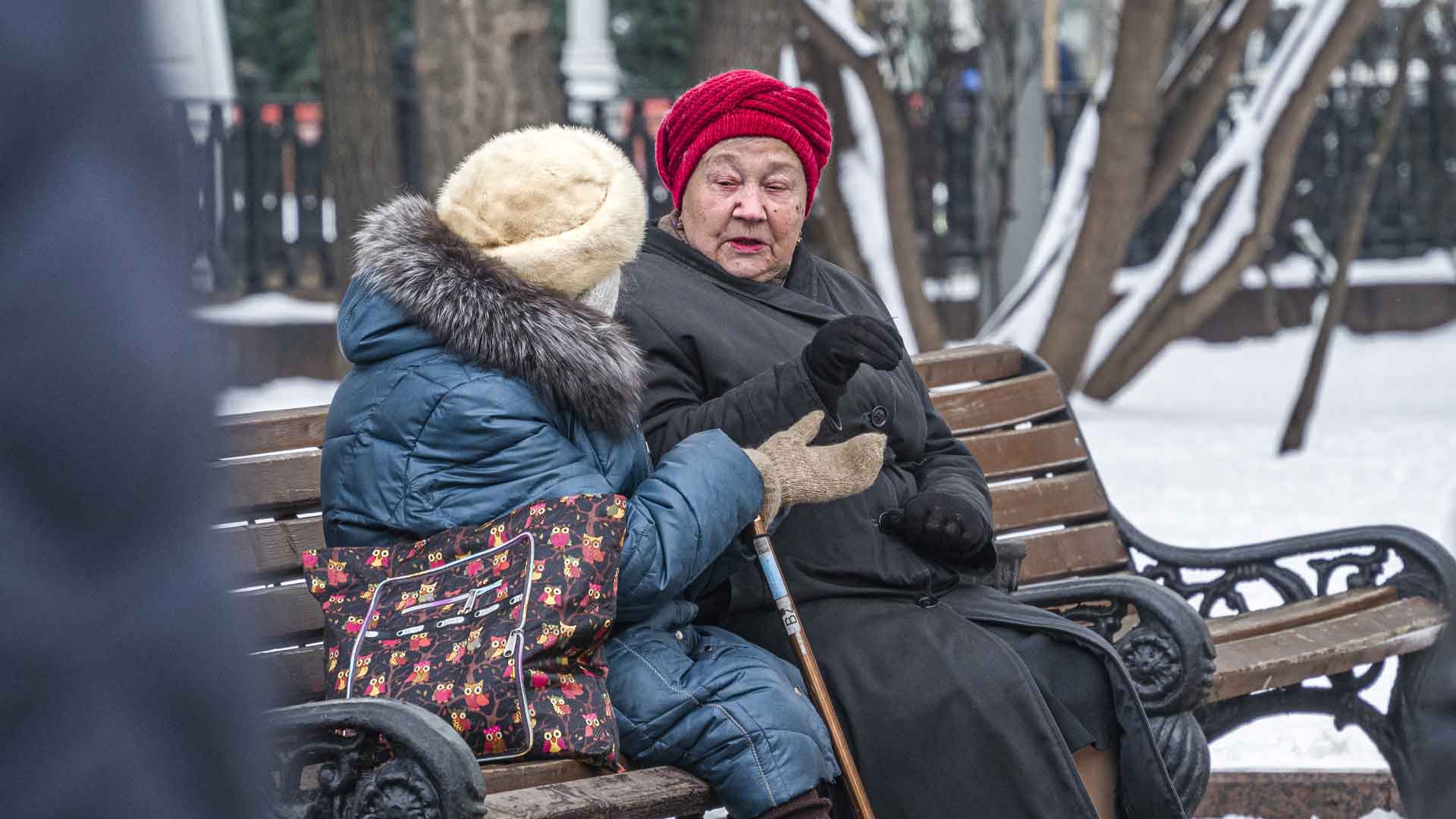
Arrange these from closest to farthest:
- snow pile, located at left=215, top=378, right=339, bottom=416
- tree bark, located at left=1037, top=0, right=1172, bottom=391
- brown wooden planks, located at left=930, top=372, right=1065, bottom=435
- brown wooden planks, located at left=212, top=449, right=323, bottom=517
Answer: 1. brown wooden planks, located at left=212, top=449, right=323, bottom=517
2. brown wooden planks, located at left=930, top=372, right=1065, bottom=435
3. tree bark, located at left=1037, top=0, right=1172, bottom=391
4. snow pile, located at left=215, top=378, right=339, bottom=416

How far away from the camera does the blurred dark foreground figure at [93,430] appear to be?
2.59 feet

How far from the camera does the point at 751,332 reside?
11.1ft

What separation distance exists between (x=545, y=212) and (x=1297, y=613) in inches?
81.0

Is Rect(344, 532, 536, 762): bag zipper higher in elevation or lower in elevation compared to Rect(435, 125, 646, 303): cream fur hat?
lower

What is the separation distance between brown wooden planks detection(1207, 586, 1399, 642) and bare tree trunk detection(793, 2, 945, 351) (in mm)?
3978

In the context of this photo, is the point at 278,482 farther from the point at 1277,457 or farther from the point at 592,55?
the point at 592,55

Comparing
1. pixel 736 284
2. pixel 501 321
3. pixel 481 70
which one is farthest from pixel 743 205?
pixel 481 70

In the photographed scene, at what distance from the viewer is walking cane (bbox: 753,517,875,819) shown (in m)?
2.88

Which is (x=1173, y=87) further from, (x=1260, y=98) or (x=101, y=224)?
(x=101, y=224)

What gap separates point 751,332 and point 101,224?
2.61 meters

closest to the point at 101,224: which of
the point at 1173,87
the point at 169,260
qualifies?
the point at 169,260

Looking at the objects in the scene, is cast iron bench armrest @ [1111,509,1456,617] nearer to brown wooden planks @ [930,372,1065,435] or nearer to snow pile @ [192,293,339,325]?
brown wooden planks @ [930,372,1065,435]

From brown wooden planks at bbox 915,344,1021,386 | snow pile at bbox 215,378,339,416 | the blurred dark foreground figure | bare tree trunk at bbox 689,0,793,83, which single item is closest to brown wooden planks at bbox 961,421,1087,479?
brown wooden planks at bbox 915,344,1021,386

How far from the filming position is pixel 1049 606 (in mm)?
3637
